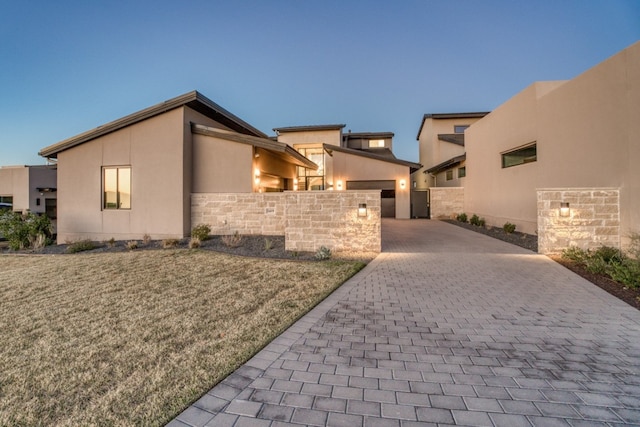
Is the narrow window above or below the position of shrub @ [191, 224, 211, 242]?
above

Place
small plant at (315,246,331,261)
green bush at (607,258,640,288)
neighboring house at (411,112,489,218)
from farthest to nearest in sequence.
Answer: neighboring house at (411,112,489,218) < small plant at (315,246,331,261) < green bush at (607,258,640,288)

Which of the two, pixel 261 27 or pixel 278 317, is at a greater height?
pixel 261 27

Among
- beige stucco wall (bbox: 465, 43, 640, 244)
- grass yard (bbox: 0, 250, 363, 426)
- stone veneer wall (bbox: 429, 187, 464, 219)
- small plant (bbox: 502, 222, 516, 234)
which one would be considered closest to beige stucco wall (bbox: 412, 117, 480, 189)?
stone veneer wall (bbox: 429, 187, 464, 219)

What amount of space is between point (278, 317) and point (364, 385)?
182cm

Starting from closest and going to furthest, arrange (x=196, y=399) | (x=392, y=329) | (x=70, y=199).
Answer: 1. (x=196, y=399)
2. (x=392, y=329)
3. (x=70, y=199)

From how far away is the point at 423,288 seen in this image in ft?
17.3

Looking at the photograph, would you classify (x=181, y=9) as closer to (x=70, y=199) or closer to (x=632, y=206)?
(x=70, y=199)

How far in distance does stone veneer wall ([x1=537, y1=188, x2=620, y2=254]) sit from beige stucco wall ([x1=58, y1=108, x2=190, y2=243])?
492 inches

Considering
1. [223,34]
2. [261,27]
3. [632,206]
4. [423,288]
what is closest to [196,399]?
[423,288]

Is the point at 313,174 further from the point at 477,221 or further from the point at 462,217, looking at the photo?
the point at 477,221

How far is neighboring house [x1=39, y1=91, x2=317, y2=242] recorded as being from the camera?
36.6 ft

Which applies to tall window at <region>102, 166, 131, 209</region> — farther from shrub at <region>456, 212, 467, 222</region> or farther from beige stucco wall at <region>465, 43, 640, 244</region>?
shrub at <region>456, 212, 467, 222</region>

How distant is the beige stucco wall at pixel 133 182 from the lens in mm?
11148

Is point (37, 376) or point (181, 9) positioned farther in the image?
point (181, 9)
